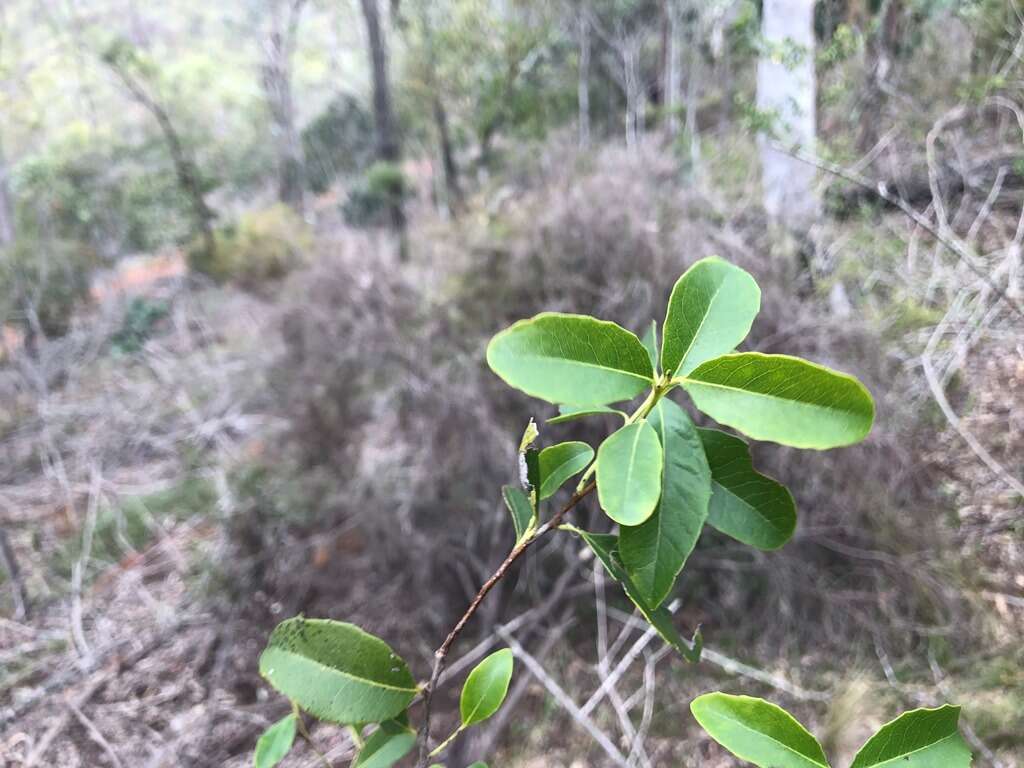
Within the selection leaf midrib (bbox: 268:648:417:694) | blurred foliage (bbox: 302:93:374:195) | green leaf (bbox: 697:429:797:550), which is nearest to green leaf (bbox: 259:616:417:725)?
leaf midrib (bbox: 268:648:417:694)

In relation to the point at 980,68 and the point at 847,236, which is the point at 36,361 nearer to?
the point at 847,236

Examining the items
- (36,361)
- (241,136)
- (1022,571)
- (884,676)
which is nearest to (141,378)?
(36,361)

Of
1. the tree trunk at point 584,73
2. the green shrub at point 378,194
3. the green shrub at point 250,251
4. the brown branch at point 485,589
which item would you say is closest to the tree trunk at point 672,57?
the tree trunk at point 584,73

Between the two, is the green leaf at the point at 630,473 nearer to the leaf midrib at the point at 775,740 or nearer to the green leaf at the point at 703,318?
the green leaf at the point at 703,318

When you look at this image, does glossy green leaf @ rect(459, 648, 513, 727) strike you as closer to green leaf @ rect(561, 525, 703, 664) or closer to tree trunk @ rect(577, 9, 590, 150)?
green leaf @ rect(561, 525, 703, 664)

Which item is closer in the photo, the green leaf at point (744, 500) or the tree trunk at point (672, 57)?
the green leaf at point (744, 500)

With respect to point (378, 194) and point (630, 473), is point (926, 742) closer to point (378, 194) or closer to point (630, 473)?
point (630, 473)

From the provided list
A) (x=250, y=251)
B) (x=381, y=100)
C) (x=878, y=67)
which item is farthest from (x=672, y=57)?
(x=250, y=251)
